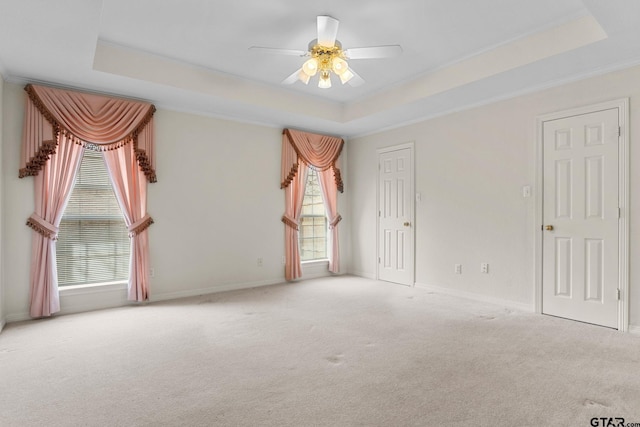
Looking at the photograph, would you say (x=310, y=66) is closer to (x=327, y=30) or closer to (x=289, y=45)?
(x=327, y=30)

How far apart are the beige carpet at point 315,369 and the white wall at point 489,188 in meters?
0.58

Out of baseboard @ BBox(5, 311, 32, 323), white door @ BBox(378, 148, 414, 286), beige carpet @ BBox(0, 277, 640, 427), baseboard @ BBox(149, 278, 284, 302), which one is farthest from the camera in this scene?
white door @ BBox(378, 148, 414, 286)

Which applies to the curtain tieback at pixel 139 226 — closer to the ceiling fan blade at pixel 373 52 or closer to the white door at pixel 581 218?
the ceiling fan blade at pixel 373 52

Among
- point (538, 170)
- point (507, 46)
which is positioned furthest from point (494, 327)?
point (507, 46)

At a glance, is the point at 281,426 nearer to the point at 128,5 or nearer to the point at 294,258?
the point at 128,5

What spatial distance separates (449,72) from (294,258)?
11.1 ft

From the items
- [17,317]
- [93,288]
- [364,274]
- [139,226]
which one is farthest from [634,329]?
[17,317]

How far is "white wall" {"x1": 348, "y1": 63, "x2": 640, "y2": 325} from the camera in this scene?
11.6 ft

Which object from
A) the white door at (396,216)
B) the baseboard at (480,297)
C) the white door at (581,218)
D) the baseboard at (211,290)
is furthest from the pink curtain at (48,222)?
the white door at (581,218)

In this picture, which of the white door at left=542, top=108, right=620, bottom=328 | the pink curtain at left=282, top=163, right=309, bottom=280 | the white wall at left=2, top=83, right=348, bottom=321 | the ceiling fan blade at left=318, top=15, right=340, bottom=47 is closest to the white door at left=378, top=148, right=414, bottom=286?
the pink curtain at left=282, top=163, right=309, bottom=280

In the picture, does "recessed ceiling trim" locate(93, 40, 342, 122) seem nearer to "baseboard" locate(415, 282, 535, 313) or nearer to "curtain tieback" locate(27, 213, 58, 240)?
"curtain tieback" locate(27, 213, 58, 240)

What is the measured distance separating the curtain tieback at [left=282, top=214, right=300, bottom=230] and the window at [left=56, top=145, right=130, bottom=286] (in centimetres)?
219

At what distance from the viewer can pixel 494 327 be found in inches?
138

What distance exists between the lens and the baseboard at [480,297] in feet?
13.4
